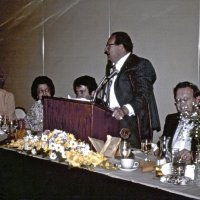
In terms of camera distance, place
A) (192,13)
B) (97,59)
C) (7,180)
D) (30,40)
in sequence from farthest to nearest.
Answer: (30,40) → (97,59) → (192,13) → (7,180)

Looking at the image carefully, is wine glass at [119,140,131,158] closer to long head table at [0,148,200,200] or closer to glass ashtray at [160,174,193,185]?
long head table at [0,148,200,200]

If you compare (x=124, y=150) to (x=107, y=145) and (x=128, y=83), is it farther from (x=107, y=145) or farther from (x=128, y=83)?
(x=128, y=83)

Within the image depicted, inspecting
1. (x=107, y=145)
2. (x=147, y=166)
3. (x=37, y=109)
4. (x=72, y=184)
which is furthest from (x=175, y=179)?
(x=37, y=109)

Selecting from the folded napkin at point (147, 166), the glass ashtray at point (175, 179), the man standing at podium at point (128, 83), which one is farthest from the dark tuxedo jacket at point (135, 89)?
the glass ashtray at point (175, 179)

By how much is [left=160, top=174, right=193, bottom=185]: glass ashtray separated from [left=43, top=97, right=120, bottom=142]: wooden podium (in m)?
0.63

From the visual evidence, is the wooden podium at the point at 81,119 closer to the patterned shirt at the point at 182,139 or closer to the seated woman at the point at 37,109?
the patterned shirt at the point at 182,139

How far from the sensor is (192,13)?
4.65m

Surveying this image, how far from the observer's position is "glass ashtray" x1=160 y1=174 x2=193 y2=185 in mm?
2082

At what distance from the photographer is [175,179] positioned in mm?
2107

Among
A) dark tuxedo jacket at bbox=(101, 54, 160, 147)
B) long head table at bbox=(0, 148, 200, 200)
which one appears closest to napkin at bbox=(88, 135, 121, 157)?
long head table at bbox=(0, 148, 200, 200)

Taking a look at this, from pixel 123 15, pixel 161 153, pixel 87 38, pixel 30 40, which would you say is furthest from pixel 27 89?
pixel 161 153

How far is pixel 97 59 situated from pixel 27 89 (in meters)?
1.62

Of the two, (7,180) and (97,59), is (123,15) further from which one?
(7,180)

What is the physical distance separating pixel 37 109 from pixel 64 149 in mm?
1601
